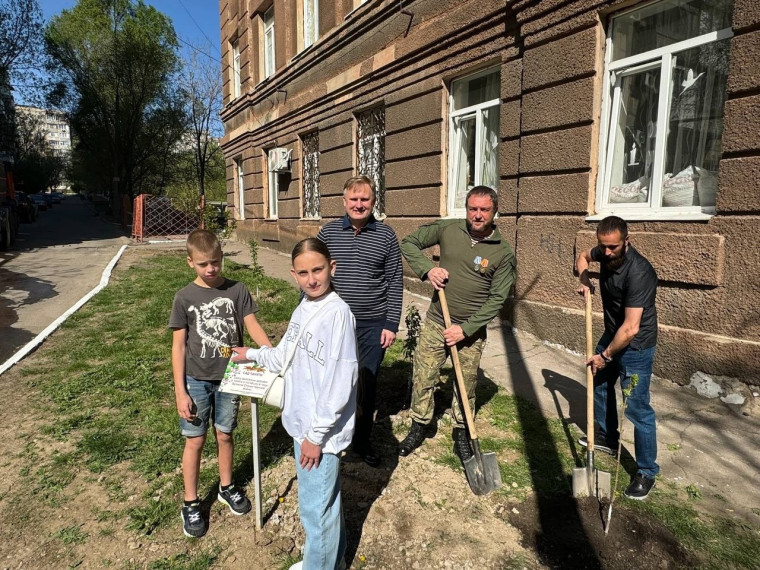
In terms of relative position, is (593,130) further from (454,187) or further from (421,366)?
(421,366)

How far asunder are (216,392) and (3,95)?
31.1 metres

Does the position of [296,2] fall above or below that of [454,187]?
above

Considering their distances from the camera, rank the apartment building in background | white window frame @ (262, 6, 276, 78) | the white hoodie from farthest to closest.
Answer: white window frame @ (262, 6, 276, 78) → the apartment building in background → the white hoodie

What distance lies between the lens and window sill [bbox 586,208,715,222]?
4381 mm

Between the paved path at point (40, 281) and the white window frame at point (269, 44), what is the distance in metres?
7.36

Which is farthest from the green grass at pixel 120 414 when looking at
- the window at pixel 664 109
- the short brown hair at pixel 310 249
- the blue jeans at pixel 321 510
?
the window at pixel 664 109

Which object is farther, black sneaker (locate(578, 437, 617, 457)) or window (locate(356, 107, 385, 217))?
window (locate(356, 107, 385, 217))

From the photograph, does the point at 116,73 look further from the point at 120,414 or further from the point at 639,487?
the point at 639,487

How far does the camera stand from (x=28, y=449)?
3.44 m

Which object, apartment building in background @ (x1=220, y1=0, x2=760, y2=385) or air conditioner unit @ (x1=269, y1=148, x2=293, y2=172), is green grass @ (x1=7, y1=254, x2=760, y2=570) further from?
air conditioner unit @ (x1=269, y1=148, x2=293, y2=172)

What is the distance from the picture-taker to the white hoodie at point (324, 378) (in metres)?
1.86

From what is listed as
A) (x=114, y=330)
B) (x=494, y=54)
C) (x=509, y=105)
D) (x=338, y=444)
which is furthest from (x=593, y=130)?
(x=114, y=330)

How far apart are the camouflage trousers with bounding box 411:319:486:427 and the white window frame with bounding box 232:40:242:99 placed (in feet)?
53.2

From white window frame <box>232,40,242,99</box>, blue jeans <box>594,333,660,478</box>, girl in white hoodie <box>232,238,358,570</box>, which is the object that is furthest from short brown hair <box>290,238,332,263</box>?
white window frame <box>232,40,242,99</box>
